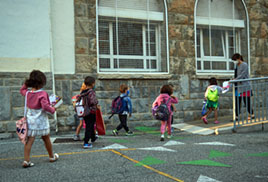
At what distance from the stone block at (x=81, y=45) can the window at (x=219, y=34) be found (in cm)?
401

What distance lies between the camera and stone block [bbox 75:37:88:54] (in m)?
8.55

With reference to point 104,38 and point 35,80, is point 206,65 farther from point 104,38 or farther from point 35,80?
point 35,80

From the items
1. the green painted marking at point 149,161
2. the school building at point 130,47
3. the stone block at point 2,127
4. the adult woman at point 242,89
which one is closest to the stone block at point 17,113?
the school building at point 130,47

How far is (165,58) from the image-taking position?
32.1 feet

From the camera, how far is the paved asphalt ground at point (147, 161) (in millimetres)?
3787

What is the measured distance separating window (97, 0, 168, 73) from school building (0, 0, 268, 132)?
31mm

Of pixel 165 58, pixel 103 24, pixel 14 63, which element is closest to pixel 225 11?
pixel 165 58

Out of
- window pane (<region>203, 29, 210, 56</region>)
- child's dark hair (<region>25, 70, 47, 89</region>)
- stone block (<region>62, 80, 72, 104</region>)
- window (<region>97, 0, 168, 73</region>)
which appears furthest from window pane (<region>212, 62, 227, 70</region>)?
child's dark hair (<region>25, 70, 47, 89</region>)

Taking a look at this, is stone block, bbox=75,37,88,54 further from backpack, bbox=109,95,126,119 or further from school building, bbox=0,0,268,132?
backpack, bbox=109,95,126,119

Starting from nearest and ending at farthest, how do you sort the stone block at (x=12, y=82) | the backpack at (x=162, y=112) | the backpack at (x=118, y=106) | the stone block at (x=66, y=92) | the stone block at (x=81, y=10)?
the backpack at (x=162, y=112) < the backpack at (x=118, y=106) < the stone block at (x=12, y=82) < the stone block at (x=66, y=92) < the stone block at (x=81, y=10)

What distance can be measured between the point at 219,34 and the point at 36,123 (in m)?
8.42

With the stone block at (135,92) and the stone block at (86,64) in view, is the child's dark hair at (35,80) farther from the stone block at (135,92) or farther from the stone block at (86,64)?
the stone block at (135,92)

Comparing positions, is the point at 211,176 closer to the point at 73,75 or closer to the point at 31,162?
the point at 31,162

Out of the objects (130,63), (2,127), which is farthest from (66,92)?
(130,63)
